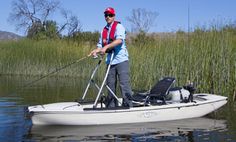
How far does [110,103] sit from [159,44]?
5.31m

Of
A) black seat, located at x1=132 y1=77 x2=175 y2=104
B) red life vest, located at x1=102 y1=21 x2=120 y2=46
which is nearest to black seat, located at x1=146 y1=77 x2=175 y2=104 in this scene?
black seat, located at x1=132 y1=77 x2=175 y2=104

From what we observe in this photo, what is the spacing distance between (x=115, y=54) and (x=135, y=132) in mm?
1649

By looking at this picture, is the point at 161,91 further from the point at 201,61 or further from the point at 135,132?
the point at 201,61

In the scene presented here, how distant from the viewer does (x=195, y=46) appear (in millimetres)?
12070

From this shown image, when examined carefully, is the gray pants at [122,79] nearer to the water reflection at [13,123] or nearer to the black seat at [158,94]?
the black seat at [158,94]

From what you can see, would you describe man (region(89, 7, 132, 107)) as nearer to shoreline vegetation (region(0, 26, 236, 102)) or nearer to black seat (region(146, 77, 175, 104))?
black seat (region(146, 77, 175, 104))

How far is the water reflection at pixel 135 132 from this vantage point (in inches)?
297

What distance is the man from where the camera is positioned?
8.49 m

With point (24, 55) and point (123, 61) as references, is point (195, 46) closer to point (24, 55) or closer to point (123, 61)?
point (123, 61)

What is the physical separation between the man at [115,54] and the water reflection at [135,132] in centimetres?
67

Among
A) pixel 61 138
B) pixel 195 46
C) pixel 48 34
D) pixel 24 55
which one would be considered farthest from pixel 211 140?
pixel 48 34

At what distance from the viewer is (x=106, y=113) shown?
8.25 m

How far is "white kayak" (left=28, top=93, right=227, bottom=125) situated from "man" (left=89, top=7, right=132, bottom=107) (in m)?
0.33

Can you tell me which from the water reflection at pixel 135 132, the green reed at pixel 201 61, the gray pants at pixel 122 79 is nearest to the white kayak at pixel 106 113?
the water reflection at pixel 135 132
